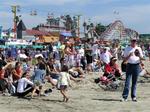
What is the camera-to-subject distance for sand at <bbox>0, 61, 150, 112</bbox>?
1205cm

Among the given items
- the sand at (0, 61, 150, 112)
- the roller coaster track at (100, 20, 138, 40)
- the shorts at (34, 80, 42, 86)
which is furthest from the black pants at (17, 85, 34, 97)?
the roller coaster track at (100, 20, 138, 40)

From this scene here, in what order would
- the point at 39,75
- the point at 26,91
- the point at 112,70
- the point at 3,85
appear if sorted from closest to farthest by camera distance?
the point at 26,91 < the point at 3,85 < the point at 39,75 < the point at 112,70

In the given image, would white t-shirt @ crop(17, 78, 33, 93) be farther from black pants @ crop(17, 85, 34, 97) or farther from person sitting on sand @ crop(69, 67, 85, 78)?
person sitting on sand @ crop(69, 67, 85, 78)

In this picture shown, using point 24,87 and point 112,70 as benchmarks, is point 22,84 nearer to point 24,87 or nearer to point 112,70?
point 24,87

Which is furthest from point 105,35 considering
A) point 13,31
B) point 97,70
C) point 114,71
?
point 114,71

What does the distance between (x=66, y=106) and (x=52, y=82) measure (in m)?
4.26

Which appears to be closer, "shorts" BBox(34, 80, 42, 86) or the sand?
the sand

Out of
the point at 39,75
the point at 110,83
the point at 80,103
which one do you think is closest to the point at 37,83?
the point at 39,75

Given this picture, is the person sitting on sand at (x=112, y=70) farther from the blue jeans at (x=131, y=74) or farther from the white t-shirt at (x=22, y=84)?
the blue jeans at (x=131, y=74)

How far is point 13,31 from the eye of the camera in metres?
69.0

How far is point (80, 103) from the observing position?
13172 millimetres

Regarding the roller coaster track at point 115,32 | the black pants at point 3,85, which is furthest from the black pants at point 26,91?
the roller coaster track at point 115,32

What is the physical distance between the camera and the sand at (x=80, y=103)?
12.0m

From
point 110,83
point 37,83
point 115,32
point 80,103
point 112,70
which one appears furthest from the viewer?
point 115,32
